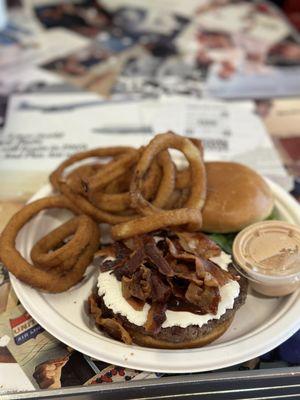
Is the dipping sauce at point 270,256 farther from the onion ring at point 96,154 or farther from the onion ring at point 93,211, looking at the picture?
the onion ring at point 96,154

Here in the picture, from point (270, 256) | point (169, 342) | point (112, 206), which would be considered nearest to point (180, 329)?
point (169, 342)

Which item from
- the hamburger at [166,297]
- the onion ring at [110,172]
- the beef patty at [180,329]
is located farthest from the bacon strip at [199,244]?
the onion ring at [110,172]

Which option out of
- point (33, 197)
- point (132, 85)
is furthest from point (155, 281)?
point (132, 85)

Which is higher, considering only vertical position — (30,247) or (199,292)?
(199,292)

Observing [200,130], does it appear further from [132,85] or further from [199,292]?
[199,292]

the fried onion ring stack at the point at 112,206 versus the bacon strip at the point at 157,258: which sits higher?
the bacon strip at the point at 157,258

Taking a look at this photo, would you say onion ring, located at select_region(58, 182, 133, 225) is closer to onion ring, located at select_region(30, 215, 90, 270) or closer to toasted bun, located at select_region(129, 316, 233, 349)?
onion ring, located at select_region(30, 215, 90, 270)
